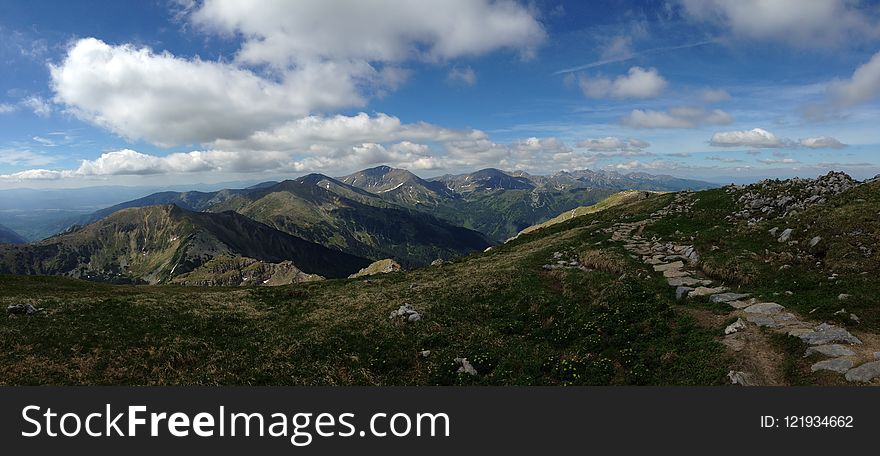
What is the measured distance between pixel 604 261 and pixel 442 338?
59.1 feet

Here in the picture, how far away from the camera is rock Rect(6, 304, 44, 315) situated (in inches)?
958

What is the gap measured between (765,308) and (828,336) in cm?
434

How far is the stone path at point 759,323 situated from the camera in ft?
45.9

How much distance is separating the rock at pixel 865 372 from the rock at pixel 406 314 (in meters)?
19.8

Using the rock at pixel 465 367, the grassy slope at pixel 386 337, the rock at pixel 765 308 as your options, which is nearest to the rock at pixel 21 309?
the grassy slope at pixel 386 337

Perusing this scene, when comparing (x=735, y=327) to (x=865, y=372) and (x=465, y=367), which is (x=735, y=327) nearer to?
(x=865, y=372)

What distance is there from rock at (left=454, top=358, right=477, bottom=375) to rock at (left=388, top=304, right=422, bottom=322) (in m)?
6.69

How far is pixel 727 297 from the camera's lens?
22.6 m

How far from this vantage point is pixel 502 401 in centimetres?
1294

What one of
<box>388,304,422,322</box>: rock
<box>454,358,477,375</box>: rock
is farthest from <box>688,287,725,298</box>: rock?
<box>388,304,422,322</box>: rock

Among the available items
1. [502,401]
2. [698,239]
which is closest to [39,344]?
[502,401]

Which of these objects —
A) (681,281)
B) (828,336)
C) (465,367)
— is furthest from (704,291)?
(465,367)

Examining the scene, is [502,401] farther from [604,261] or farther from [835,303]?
[604,261]

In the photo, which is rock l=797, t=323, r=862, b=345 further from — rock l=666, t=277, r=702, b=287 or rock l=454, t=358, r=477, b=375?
rock l=454, t=358, r=477, b=375
